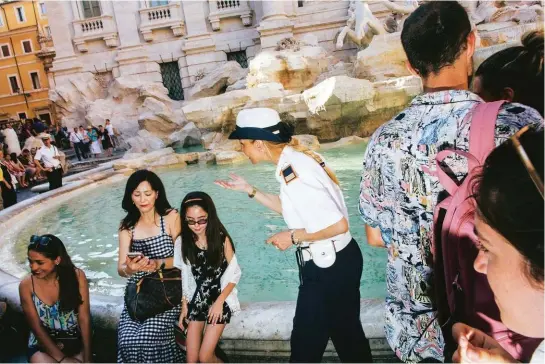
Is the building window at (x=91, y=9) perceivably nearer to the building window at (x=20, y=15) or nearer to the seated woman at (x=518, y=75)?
the building window at (x=20, y=15)

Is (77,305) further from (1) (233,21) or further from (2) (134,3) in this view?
(2) (134,3)

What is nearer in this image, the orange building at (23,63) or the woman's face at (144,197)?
the woman's face at (144,197)

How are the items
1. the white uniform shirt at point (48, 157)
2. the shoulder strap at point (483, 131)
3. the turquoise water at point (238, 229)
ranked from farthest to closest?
1. the white uniform shirt at point (48, 157)
2. the turquoise water at point (238, 229)
3. the shoulder strap at point (483, 131)

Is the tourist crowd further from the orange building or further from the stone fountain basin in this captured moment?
the orange building

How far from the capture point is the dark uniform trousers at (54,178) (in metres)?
8.41

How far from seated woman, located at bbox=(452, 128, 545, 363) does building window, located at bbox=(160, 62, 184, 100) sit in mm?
20732

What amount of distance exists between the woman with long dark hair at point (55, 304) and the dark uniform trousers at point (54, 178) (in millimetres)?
6774

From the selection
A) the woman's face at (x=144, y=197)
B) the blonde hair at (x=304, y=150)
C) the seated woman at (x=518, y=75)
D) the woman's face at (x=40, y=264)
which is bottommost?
the woman's face at (x=40, y=264)

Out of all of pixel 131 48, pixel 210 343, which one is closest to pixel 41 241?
pixel 210 343

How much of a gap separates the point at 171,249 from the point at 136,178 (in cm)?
49

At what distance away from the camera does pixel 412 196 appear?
1314 millimetres

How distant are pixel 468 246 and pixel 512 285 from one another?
0.69ft

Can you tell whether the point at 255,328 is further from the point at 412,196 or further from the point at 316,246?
the point at 412,196

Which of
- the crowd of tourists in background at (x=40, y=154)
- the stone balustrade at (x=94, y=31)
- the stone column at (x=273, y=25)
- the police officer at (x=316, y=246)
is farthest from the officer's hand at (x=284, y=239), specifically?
the stone balustrade at (x=94, y=31)
